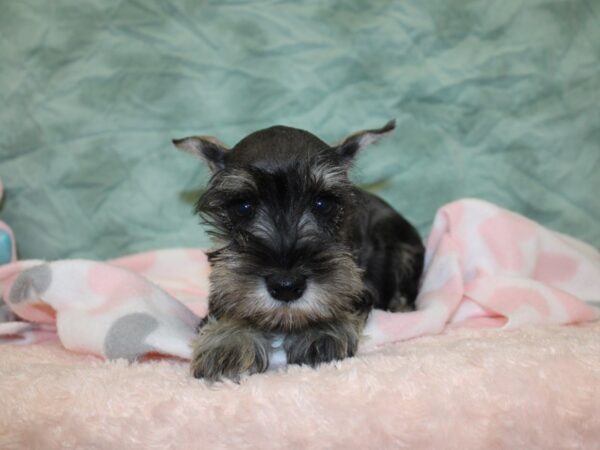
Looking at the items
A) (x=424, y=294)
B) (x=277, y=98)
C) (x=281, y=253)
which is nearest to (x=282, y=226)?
(x=281, y=253)

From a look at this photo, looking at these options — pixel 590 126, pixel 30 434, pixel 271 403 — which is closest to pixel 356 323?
pixel 271 403

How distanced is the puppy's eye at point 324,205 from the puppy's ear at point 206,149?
1.61 feet

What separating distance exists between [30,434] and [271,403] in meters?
0.69

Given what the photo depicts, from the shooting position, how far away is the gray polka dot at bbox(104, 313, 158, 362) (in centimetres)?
211

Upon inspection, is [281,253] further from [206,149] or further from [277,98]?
[277,98]

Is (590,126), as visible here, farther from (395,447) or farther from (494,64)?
(395,447)

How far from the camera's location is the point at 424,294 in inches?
110

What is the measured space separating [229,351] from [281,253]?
0.36m

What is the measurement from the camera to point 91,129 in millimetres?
3320

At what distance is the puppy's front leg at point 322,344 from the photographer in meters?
2.04

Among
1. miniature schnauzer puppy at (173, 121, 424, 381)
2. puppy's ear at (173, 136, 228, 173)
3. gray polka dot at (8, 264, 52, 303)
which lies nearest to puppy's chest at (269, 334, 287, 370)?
miniature schnauzer puppy at (173, 121, 424, 381)

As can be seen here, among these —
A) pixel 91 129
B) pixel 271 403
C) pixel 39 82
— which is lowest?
pixel 271 403

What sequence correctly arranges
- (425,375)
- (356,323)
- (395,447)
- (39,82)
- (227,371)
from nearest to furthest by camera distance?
(395,447)
(425,375)
(227,371)
(356,323)
(39,82)

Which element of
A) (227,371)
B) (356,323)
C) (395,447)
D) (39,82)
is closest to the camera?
(395,447)
